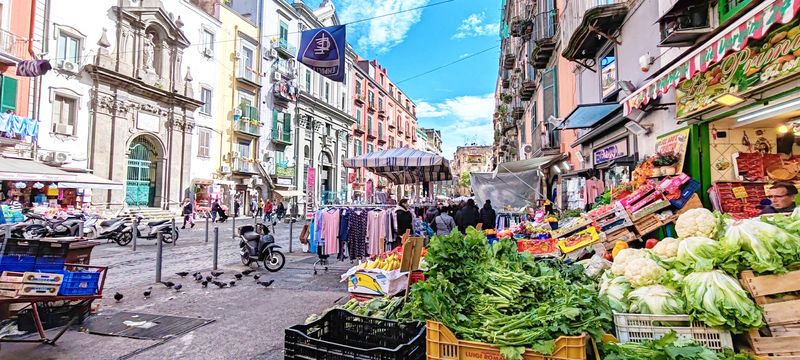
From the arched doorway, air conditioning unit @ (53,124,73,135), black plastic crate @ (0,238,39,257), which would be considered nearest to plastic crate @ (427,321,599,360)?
black plastic crate @ (0,238,39,257)

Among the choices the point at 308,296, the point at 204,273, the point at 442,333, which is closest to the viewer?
the point at 442,333

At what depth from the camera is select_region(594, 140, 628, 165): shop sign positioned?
8.58 metres

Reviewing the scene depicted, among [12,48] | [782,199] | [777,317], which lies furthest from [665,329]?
[12,48]

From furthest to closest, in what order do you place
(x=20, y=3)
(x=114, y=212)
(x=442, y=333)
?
1. (x=114, y=212)
2. (x=20, y=3)
3. (x=442, y=333)

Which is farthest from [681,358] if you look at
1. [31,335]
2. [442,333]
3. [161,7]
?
[161,7]

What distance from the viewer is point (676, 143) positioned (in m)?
6.24

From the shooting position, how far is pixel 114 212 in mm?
19297

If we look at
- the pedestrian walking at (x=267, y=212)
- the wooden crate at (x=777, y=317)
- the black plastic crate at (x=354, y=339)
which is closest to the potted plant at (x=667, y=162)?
the wooden crate at (x=777, y=317)

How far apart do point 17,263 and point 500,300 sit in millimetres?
5228

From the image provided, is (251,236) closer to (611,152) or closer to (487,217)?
(487,217)

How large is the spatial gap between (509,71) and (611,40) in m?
22.3

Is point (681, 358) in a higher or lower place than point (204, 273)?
higher

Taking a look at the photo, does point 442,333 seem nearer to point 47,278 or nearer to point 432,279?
point 432,279

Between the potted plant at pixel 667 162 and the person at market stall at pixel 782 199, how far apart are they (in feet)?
4.02
